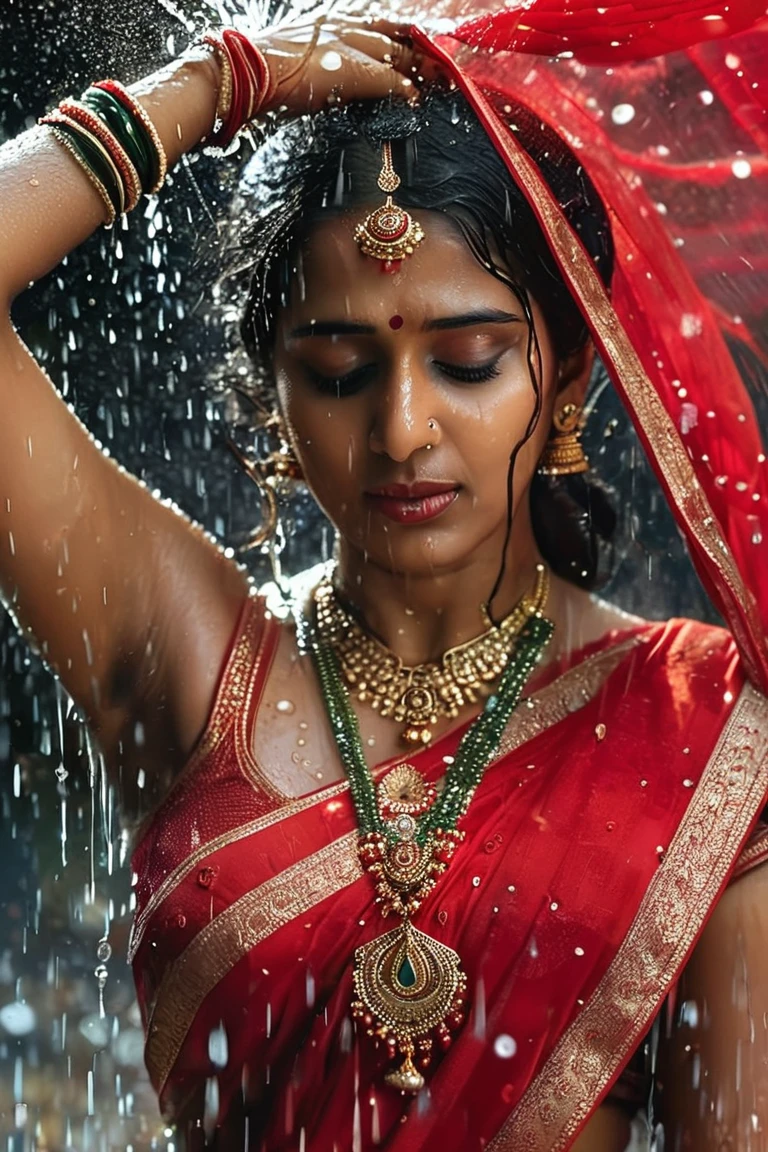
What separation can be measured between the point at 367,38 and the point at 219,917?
96 centimetres

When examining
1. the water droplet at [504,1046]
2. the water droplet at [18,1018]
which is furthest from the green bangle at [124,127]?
the water droplet at [18,1018]

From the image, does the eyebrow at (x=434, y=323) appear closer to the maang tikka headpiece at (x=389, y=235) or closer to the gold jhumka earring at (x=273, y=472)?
the maang tikka headpiece at (x=389, y=235)

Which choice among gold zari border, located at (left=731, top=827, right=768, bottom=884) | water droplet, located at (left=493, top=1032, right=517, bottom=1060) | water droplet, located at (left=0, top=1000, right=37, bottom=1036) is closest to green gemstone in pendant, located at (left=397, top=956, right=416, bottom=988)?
water droplet, located at (left=493, top=1032, right=517, bottom=1060)

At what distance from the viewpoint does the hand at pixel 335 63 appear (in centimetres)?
165

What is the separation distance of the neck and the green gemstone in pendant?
15.5 inches

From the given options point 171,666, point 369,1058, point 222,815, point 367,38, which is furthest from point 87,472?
point 369,1058

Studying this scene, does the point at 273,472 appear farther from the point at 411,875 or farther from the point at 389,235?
the point at 411,875

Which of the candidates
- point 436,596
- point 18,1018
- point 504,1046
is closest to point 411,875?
point 504,1046

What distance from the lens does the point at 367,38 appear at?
166 cm

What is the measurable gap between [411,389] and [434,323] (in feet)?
0.24

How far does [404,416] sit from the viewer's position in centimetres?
161

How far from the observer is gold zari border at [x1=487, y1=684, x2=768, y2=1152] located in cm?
158

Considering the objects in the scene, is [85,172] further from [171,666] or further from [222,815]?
[222,815]

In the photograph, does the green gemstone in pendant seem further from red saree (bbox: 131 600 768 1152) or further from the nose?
the nose
